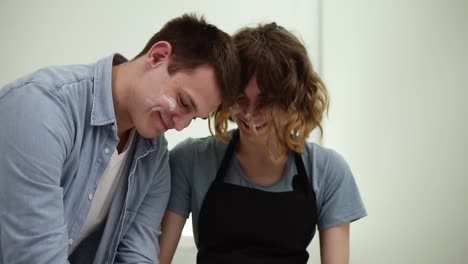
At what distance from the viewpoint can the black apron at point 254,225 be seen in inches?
41.6

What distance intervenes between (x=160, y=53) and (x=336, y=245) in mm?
645

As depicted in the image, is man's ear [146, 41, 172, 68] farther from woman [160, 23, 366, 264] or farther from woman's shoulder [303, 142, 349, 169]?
woman's shoulder [303, 142, 349, 169]

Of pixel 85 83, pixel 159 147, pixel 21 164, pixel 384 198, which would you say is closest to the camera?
pixel 21 164

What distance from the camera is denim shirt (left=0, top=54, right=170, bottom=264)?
72cm

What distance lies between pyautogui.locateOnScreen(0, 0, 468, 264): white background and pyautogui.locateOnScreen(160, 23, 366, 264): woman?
1.34ft

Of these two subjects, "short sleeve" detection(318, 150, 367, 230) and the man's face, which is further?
"short sleeve" detection(318, 150, 367, 230)

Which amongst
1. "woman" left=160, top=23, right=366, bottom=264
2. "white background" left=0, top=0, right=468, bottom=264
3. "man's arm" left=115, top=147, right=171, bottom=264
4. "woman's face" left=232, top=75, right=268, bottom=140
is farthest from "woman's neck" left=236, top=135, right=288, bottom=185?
"white background" left=0, top=0, right=468, bottom=264

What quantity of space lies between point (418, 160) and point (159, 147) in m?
0.88

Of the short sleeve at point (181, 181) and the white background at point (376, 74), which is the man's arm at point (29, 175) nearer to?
the short sleeve at point (181, 181)

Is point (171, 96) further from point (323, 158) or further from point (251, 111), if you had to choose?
point (323, 158)

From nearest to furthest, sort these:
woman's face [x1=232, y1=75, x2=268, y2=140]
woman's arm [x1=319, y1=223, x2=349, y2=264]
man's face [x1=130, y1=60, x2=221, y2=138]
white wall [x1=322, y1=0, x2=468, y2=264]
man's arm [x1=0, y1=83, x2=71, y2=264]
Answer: man's arm [x1=0, y1=83, x2=71, y2=264] → man's face [x1=130, y1=60, x2=221, y2=138] → woman's face [x1=232, y1=75, x2=268, y2=140] → woman's arm [x1=319, y1=223, x2=349, y2=264] → white wall [x1=322, y1=0, x2=468, y2=264]

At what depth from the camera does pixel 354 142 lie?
1.56 meters

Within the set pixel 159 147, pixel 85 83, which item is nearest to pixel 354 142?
pixel 159 147

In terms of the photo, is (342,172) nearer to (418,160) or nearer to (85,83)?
(418,160)
